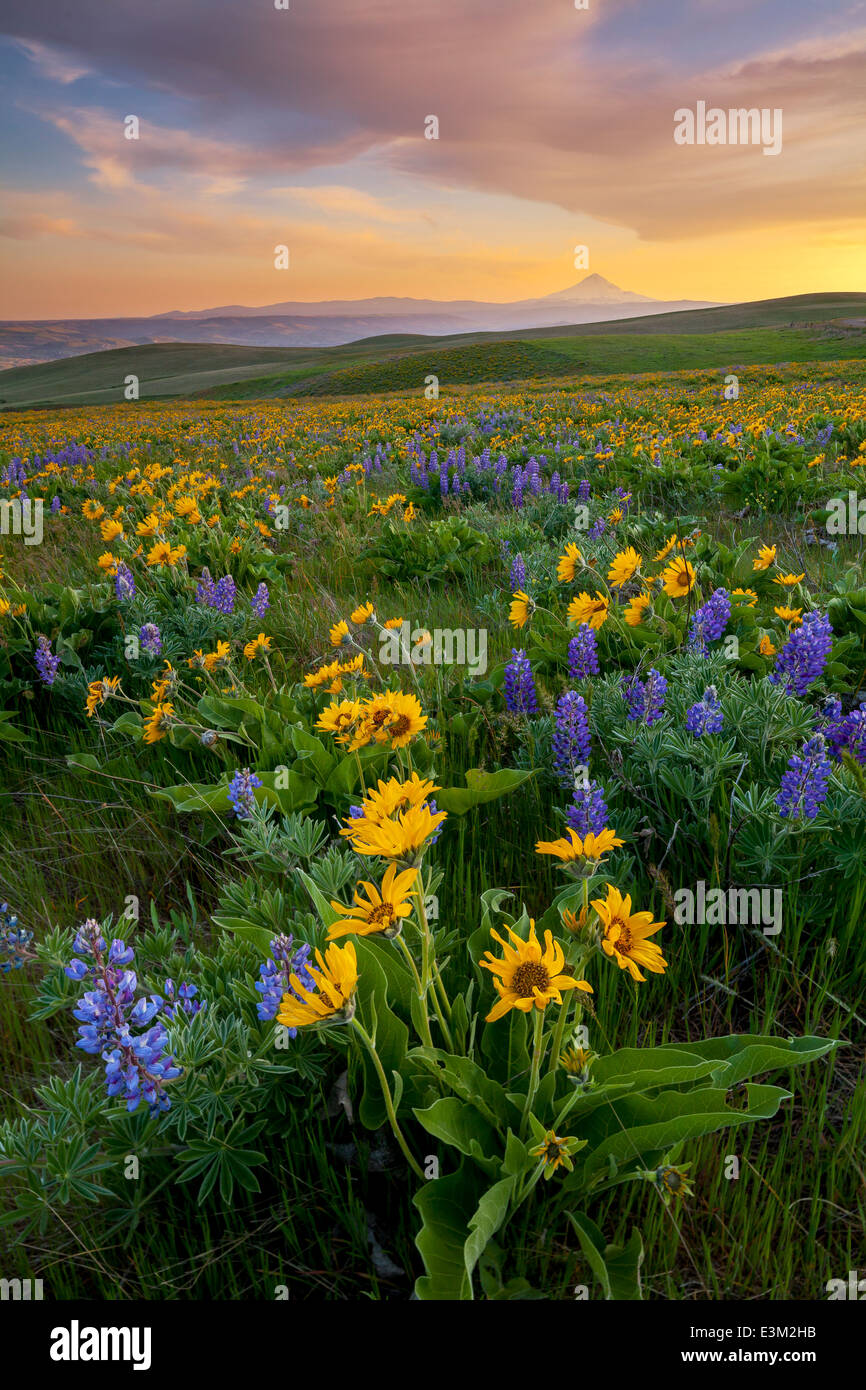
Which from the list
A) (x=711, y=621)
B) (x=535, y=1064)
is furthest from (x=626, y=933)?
(x=711, y=621)

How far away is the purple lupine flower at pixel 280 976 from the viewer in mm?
1401

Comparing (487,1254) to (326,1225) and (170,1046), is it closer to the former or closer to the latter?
(326,1225)

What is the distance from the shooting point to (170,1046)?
1.40m

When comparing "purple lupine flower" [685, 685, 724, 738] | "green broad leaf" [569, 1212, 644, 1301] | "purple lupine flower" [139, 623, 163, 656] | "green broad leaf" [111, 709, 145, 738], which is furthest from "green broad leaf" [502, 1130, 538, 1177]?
"purple lupine flower" [139, 623, 163, 656]

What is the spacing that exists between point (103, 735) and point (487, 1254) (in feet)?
9.05

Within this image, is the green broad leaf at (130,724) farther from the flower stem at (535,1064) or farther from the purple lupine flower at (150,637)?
the flower stem at (535,1064)

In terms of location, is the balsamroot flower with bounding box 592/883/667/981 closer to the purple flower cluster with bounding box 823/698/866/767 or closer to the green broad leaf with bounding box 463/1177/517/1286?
the green broad leaf with bounding box 463/1177/517/1286

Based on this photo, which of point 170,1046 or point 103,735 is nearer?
point 170,1046

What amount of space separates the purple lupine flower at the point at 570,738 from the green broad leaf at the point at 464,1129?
3.62 ft

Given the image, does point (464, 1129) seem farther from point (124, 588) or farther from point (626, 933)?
point (124, 588)

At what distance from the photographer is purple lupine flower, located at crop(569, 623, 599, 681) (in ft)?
9.32

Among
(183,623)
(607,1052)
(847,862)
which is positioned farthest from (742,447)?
(607,1052)

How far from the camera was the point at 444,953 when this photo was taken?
193 cm

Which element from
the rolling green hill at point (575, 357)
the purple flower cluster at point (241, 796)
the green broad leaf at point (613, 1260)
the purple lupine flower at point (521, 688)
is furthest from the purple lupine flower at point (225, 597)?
the rolling green hill at point (575, 357)
